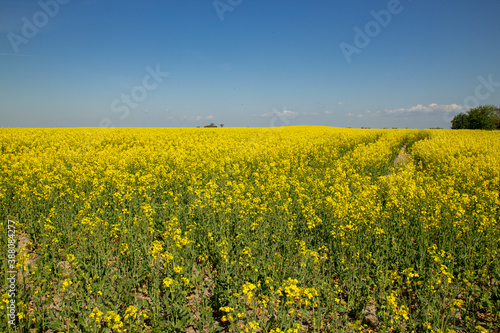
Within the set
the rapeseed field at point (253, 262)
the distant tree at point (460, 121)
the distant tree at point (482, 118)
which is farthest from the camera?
the distant tree at point (460, 121)

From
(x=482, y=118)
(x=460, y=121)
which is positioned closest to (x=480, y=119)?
(x=482, y=118)

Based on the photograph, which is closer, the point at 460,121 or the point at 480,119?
the point at 480,119

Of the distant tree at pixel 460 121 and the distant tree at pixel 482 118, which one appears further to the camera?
the distant tree at pixel 460 121

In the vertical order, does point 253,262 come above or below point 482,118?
below

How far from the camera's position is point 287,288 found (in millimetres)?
3383

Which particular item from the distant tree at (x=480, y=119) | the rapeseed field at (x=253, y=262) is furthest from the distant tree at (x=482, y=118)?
the rapeseed field at (x=253, y=262)

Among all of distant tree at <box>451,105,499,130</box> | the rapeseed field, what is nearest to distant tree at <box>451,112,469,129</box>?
distant tree at <box>451,105,499,130</box>

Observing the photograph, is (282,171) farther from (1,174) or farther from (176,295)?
(1,174)

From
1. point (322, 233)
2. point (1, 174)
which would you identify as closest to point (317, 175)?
point (322, 233)

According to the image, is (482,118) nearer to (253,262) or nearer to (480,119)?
(480,119)

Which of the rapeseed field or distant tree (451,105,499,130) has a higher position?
distant tree (451,105,499,130)

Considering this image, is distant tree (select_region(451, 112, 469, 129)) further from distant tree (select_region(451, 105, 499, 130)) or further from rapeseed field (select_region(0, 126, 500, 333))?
rapeseed field (select_region(0, 126, 500, 333))

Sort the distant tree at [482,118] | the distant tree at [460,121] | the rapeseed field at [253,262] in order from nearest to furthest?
the rapeseed field at [253,262] < the distant tree at [482,118] < the distant tree at [460,121]

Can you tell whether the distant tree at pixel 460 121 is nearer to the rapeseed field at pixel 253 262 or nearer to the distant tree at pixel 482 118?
the distant tree at pixel 482 118
